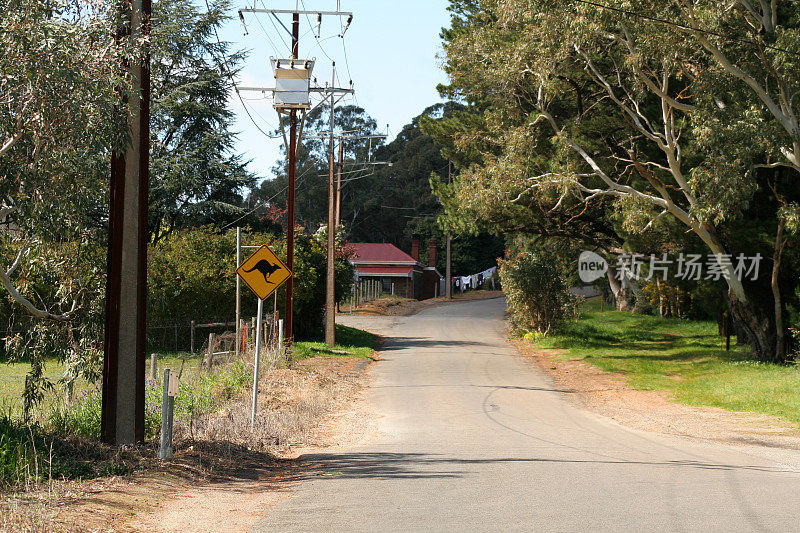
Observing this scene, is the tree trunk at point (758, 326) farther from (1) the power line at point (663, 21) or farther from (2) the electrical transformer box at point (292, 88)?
(2) the electrical transformer box at point (292, 88)

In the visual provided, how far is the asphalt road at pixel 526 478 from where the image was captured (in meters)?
6.92

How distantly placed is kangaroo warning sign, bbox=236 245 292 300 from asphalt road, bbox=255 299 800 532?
10.5 ft

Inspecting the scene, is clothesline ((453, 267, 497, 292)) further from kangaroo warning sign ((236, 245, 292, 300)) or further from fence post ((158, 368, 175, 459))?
fence post ((158, 368, 175, 459))

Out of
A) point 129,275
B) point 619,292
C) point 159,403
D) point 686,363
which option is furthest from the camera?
point 619,292

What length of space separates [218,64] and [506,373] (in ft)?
70.6

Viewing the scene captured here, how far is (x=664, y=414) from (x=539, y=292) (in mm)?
17360

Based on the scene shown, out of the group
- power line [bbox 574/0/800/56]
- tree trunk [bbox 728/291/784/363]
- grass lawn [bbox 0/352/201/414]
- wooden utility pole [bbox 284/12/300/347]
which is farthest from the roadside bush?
power line [bbox 574/0/800/56]

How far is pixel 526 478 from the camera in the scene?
29.7 ft

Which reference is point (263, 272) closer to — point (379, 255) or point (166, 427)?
point (166, 427)

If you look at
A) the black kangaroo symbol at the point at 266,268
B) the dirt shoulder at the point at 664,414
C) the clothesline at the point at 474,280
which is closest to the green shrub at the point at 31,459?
the black kangaroo symbol at the point at 266,268

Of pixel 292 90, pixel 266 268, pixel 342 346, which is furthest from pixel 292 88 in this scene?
pixel 342 346

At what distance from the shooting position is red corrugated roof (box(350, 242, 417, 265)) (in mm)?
72562

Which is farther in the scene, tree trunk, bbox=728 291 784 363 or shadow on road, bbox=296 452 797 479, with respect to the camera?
tree trunk, bbox=728 291 784 363

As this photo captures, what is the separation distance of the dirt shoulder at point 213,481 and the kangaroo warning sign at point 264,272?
2223 millimetres
